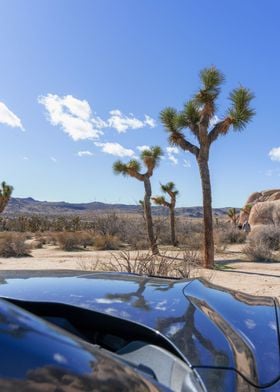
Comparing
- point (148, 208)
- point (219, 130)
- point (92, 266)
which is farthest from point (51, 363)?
point (148, 208)

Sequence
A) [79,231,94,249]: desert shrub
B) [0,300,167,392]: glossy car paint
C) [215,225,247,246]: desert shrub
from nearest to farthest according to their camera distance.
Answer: [0,300,167,392]: glossy car paint < [79,231,94,249]: desert shrub < [215,225,247,246]: desert shrub

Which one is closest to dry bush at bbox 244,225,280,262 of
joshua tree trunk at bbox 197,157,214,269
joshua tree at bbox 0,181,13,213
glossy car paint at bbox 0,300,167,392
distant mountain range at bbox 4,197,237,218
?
joshua tree trunk at bbox 197,157,214,269

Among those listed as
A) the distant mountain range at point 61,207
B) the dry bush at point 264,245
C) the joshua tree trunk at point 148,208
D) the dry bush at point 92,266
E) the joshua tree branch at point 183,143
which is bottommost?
the dry bush at point 92,266

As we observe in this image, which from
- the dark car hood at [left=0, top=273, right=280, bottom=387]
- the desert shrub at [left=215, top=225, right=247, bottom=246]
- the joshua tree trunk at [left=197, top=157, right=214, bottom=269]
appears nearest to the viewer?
the dark car hood at [left=0, top=273, right=280, bottom=387]

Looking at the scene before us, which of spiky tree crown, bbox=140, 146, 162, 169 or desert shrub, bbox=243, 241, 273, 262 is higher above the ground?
spiky tree crown, bbox=140, 146, 162, 169

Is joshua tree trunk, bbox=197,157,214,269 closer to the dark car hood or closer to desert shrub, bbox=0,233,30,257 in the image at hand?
desert shrub, bbox=0,233,30,257

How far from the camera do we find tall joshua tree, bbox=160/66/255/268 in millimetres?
16438

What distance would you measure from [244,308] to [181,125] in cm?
1581

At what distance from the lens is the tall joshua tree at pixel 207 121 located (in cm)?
1644

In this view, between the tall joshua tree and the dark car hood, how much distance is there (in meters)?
13.7

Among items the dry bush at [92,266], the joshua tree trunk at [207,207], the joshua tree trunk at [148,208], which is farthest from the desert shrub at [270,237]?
the dry bush at [92,266]

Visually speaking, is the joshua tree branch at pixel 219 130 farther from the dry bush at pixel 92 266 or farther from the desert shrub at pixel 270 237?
the desert shrub at pixel 270 237

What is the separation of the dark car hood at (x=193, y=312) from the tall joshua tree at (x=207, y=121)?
540 inches

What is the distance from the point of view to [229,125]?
665 inches
